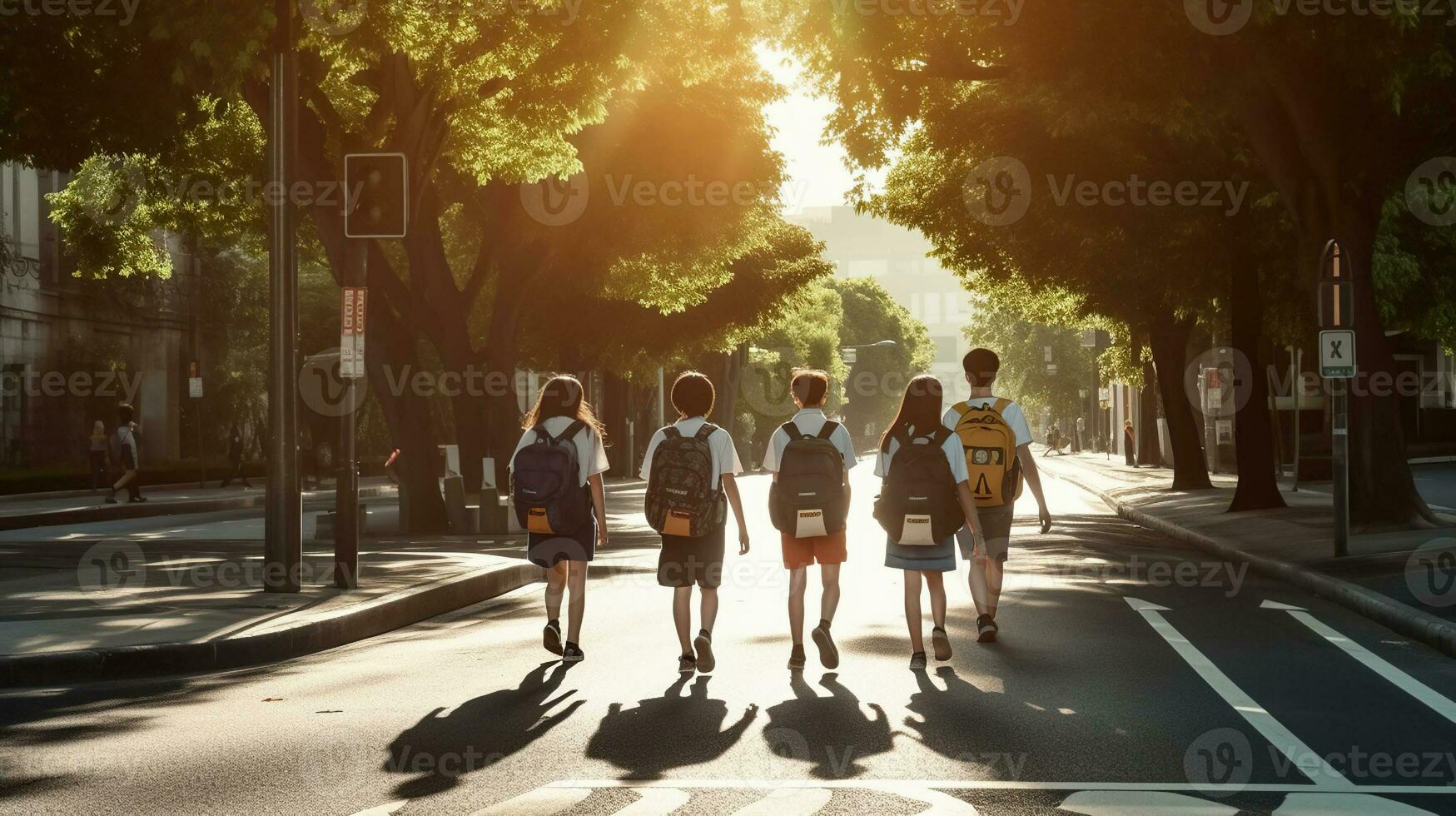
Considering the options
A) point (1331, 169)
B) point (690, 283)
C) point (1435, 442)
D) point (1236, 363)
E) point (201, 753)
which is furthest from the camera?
point (1435, 442)

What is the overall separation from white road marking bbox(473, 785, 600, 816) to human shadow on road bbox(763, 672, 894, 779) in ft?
3.14

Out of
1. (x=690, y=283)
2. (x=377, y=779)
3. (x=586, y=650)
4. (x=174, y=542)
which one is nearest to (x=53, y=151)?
(x=174, y=542)

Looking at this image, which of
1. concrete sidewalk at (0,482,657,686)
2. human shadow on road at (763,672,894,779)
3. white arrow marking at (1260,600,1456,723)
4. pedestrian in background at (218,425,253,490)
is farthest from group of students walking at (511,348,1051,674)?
pedestrian in background at (218,425,253,490)

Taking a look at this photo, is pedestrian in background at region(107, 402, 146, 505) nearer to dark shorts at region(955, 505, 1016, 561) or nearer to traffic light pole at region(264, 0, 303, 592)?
traffic light pole at region(264, 0, 303, 592)

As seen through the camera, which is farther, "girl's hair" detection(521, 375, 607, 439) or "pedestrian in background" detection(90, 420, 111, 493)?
"pedestrian in background" detection(90, 420, 111, 493)

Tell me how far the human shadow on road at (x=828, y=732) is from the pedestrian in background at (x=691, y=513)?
3.12ft

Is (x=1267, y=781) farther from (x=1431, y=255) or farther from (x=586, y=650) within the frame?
(x=1431, y=255)

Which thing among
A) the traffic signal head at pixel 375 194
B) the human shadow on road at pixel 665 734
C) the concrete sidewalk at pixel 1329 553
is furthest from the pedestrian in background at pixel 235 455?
the human shadow on road at pixel 665 734

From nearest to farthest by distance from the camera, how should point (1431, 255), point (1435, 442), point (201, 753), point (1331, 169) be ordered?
point (201, 753) → point (1331, 169) → point (1431, 255) → point (1435, 442)

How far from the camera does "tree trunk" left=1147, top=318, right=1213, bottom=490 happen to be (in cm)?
3103

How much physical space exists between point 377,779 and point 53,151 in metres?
12.6

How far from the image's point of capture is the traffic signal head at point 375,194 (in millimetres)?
12805

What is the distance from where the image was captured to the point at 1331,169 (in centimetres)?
1833

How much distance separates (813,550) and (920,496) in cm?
68
